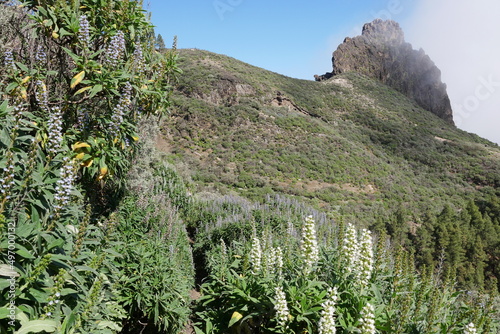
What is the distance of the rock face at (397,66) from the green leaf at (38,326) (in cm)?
8017

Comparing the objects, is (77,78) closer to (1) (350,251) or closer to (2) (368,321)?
(1) (350,251)

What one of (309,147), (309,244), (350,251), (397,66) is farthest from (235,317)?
(397,66)

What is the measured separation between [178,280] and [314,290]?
218 centimetres

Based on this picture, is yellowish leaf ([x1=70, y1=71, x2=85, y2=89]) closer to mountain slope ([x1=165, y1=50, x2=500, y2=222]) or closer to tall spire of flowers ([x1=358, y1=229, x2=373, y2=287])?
tall spire of flowers ([x1=358, y1=229, x2=373, y2=287])

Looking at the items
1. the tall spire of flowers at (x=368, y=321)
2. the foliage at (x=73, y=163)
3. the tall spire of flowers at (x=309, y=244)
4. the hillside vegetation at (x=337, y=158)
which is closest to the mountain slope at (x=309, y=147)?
the hillside vegetation at (x=337, y=158)

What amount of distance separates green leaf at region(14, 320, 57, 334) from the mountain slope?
58.9 feet

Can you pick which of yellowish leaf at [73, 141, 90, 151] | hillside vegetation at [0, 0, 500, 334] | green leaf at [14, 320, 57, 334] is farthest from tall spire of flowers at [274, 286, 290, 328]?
yellowish leaf at [73, 141, 90, 151]

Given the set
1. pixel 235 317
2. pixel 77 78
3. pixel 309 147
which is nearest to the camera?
pixel 77 78

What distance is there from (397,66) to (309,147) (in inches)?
2142

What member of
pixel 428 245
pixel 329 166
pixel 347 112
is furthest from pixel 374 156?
pixel 428 245

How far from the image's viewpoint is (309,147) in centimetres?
3469

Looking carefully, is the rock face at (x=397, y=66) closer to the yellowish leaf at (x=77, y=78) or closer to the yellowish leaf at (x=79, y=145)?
the yellowish leaf at (x=77, y=78)

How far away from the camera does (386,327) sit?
8.55ft

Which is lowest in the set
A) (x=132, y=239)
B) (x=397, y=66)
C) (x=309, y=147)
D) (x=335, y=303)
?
(x=132, y=239)
